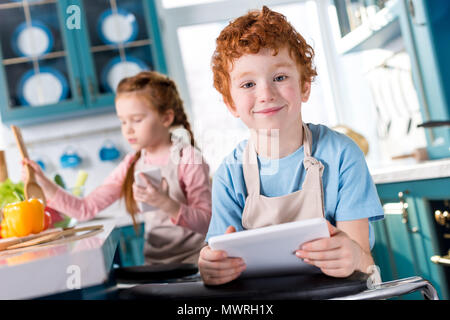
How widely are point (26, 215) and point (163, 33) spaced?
118 centimetres

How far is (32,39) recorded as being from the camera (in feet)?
5.18

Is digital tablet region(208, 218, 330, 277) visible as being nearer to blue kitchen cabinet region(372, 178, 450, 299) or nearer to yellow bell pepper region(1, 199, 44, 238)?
yellow bell pepper region(1, 199, 44, 238)

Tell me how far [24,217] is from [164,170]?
17 cm

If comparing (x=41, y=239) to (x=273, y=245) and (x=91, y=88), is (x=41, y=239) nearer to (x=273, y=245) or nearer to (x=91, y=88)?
(x=273, y=245)

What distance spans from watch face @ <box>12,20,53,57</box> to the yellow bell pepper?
1.03m

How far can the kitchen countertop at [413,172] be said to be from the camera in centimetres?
75

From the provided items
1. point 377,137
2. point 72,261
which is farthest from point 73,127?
point 72,261

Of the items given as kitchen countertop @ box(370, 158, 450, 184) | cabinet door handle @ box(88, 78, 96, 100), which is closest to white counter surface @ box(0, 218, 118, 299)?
kitchen countertop @ box(370, 158, 450, 184)

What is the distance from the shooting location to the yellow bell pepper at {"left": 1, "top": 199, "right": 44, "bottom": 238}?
1.79 feet

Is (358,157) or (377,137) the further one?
(377,137)

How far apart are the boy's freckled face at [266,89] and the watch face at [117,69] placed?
1289 mm
